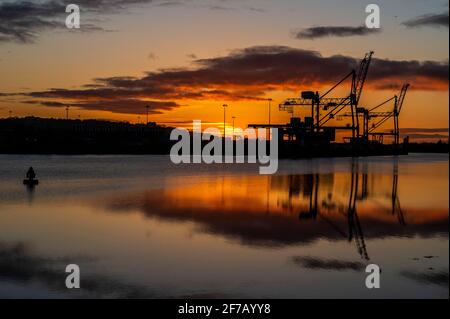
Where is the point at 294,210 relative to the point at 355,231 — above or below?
above

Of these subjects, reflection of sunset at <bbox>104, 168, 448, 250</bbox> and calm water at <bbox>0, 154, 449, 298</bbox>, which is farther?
reflection of sunset at <bbox>104, 168, 448, 250</bbox>

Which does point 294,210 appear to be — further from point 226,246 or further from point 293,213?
point 226,246

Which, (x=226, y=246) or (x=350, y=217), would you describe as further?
(x=350, y=217)

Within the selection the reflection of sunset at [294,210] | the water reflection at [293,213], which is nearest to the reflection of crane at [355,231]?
the water reflection at [293,213]

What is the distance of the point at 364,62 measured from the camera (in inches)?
→ 4215

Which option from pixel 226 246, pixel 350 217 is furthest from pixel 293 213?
pixel 226 246

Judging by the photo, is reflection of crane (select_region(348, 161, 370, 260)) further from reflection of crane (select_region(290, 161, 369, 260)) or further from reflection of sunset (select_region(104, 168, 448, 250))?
reflection of sunset (select_region(104, 168, 448, 250))

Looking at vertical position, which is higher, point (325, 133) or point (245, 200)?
point (325, 133)

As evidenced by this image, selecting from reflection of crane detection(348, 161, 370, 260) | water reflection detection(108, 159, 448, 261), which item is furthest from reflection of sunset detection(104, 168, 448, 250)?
reflection of crane detection(348, 161, 370, 260)
